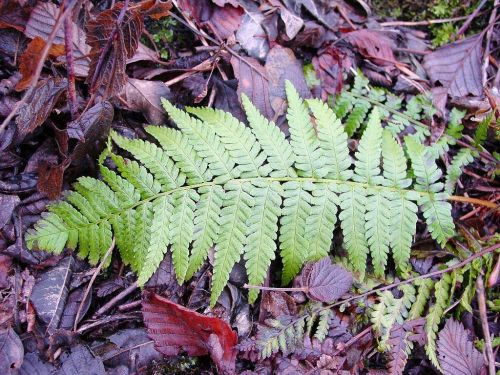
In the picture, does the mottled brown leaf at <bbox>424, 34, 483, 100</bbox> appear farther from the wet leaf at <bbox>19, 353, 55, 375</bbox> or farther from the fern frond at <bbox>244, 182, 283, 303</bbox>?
the wet leaf at <bbox>19, 353, 55, 375</bbox>

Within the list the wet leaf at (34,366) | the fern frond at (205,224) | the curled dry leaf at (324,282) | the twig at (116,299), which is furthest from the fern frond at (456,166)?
the wet leaf at (34,366)

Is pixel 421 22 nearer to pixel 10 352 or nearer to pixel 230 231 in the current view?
pixel 230 231

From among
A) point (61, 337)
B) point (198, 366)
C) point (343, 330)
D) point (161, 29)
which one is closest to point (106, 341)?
point (61, 337)

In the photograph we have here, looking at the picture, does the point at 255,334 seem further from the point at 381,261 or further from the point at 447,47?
the point at 447,47

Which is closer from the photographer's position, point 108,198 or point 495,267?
point 108,198

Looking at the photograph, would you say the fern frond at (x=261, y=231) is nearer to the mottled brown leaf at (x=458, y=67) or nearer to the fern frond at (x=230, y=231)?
the fern frond at (x=230, y=231)
